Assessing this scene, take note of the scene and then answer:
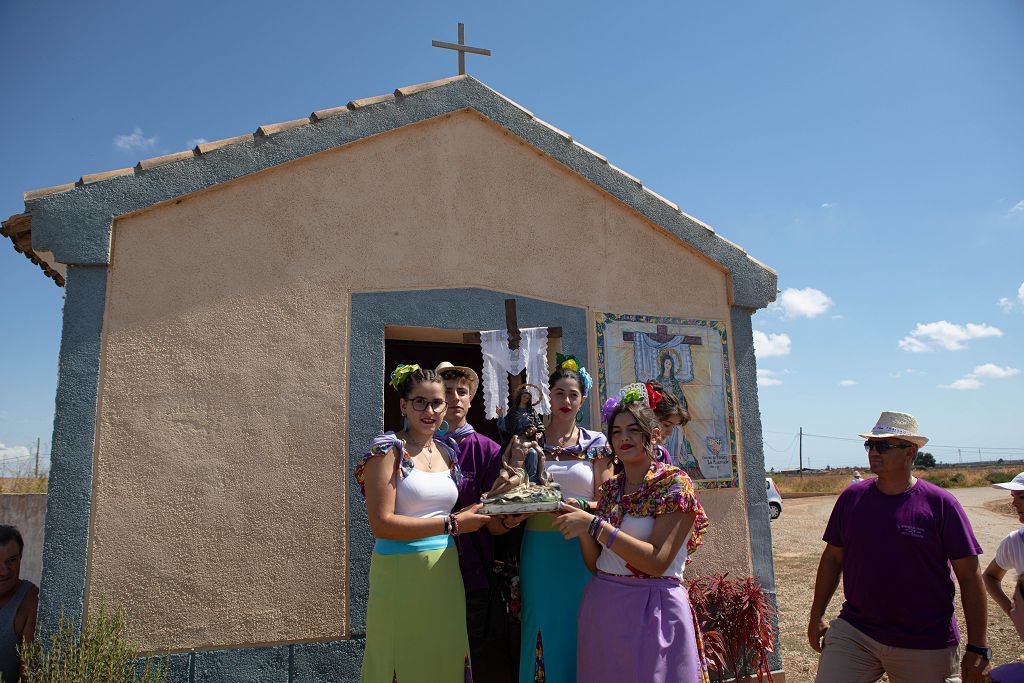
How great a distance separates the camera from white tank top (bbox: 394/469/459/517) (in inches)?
126

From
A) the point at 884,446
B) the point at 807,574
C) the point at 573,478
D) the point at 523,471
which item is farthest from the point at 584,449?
the point at 807,574

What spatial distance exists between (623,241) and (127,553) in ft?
13.7

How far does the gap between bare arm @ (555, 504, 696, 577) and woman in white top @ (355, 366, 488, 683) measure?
565 millimetres

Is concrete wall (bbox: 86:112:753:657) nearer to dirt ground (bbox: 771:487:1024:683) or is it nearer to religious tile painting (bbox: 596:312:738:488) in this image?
religious tile painting (bbox: 596:312:738:488)

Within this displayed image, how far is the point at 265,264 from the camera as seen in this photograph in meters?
4.52

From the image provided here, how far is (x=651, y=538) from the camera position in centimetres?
282

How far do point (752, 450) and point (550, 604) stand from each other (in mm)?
3085

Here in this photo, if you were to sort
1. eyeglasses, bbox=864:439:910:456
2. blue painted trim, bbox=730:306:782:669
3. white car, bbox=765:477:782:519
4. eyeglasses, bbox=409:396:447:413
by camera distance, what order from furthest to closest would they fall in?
white car, bbox=765:477:782:519 < blue painted trim, bbox=730:306:782:669 < eyeglasses, bbox=864:439:910:456 < eyeglasses, bbox=409:396:447:413

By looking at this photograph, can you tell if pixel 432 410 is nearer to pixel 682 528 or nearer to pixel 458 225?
pixel 682 528

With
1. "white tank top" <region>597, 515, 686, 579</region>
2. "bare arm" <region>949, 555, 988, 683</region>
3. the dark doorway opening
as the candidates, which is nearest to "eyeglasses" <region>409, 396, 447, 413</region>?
"white tank top" <region>597, 515, 686, 579</region>

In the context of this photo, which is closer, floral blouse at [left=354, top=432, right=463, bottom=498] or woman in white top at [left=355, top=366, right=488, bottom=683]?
woman in white top at [left=355, top=366, right=488, bottom=683]

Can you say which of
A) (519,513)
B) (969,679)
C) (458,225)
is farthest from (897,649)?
(458,225)

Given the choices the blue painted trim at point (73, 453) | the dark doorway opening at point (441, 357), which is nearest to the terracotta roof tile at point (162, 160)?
the blue painted trim at point (73, 453)

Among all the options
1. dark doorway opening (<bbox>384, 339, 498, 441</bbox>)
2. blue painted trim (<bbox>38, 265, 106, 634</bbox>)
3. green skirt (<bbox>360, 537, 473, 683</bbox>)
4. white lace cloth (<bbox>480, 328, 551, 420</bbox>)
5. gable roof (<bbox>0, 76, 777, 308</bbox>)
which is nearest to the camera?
green skirt (<bbox>360, 537, 473, 683</bbox>)
